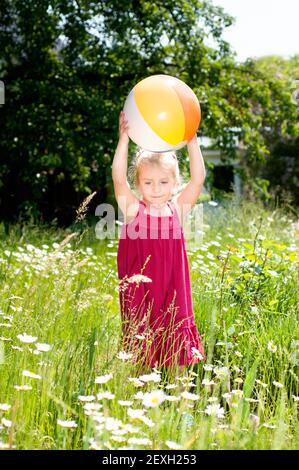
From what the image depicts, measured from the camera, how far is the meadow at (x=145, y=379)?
2398mm

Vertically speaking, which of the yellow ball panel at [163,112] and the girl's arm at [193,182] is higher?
the yellow ball panel at [163,112]

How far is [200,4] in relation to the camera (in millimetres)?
10461

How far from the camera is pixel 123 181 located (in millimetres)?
3586

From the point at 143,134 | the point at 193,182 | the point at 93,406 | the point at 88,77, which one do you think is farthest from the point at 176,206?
the point at 88,77

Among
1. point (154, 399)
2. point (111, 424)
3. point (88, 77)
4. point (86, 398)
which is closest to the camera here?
point (111, 424)

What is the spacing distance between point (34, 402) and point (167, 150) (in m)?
1.53

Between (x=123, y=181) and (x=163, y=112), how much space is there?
408 millimetres

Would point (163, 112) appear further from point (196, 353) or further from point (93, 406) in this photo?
point (93, 406)

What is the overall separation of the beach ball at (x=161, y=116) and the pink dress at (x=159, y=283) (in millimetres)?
340

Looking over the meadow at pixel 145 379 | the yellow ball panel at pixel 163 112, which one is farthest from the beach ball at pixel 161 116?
the meadow at pixel 145 379

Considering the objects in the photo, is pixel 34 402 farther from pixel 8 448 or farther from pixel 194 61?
pixel 194 61

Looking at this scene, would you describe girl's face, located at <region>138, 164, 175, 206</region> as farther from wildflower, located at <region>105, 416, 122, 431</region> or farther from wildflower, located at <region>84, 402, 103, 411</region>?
wildflower, located at <region>105, 416, 122, 431</region>

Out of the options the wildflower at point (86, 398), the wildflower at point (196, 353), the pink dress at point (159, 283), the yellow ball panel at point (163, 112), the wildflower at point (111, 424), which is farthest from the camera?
the yellow ball panel at point (163, 112)

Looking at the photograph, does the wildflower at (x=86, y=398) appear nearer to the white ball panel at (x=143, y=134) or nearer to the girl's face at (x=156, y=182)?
the girl's face at (x=156, y=182)
